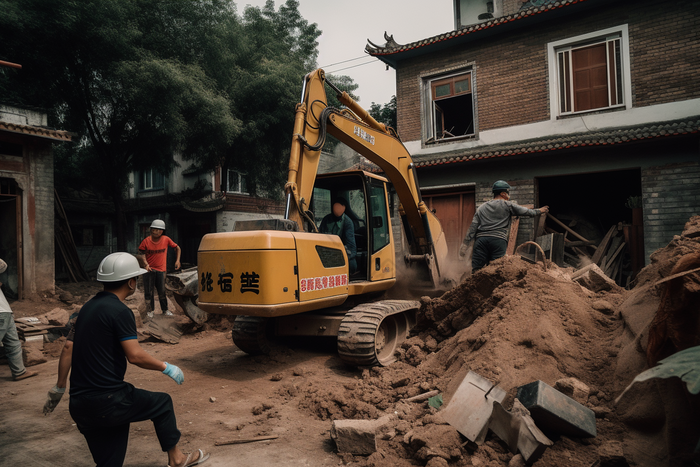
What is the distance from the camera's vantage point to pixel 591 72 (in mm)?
10141

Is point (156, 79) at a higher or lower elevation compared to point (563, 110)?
higher

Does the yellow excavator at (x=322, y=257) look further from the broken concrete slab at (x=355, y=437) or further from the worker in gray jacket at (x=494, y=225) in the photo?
the broken concrete slab at (x=355, y=437)

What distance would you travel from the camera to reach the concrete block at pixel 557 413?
278 cm

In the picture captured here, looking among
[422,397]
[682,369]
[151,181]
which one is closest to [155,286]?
[422,397]

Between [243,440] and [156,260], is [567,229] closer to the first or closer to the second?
[156,260]

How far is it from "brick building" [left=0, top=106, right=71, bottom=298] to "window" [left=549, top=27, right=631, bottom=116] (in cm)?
1204

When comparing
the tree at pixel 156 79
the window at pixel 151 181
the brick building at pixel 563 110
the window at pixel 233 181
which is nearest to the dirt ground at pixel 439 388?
the brick building at pixel 563 110

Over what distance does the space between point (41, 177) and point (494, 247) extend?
1071 centimetres

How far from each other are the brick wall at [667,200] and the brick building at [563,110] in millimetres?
20

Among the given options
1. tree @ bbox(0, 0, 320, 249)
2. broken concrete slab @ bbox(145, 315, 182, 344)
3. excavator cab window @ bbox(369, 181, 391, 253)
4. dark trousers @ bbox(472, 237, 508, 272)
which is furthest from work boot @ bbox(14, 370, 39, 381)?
tree @ bbox(0, 0, 320, 249)

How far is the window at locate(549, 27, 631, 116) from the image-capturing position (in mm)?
9727

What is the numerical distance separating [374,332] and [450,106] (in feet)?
31.1

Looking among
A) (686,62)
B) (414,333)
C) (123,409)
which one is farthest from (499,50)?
(123,409)

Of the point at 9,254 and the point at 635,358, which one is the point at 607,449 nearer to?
the point at 635,358
